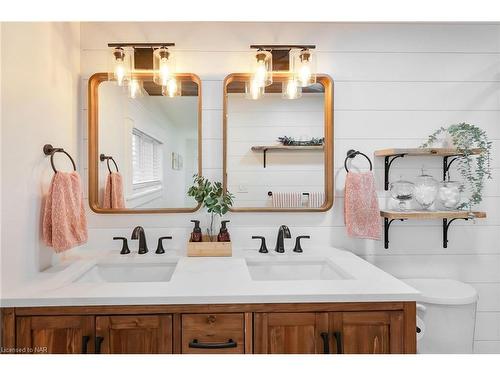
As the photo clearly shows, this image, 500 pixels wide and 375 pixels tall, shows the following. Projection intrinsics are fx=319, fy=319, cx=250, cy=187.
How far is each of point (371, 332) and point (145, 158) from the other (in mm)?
1323

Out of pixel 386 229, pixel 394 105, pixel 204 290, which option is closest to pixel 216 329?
pixel 204 290

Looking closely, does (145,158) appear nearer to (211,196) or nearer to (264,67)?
(211,196)

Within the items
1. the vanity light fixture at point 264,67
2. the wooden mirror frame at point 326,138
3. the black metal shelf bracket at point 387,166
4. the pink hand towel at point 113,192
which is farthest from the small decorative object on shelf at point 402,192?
the pink hand towel at point 113,192

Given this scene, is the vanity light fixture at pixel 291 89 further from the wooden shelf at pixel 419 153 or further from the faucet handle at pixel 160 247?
the faucet handle at pixel 160 247

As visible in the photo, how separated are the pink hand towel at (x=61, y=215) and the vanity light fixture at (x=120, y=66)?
0.56m

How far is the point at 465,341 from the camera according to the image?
57.9 inches

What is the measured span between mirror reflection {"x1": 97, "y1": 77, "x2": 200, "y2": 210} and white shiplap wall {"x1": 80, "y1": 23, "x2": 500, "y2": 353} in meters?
0.09

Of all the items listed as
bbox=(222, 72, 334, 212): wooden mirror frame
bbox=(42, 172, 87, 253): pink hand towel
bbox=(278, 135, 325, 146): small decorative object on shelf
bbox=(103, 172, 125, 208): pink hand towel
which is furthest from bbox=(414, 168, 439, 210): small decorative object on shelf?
bbox=(42, 172, 87, 253): pink hand towel

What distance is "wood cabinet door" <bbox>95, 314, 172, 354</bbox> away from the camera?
1049mm

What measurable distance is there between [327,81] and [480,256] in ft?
4.23

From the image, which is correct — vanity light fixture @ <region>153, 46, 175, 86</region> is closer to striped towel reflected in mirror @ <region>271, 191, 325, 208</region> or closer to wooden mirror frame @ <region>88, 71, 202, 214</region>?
wooden mirror frame @ <region>88, 71, 202, 214</region>

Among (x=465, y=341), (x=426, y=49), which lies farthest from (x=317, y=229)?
(x=426, y=49)

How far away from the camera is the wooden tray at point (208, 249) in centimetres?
153

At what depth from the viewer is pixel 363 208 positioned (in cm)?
163
